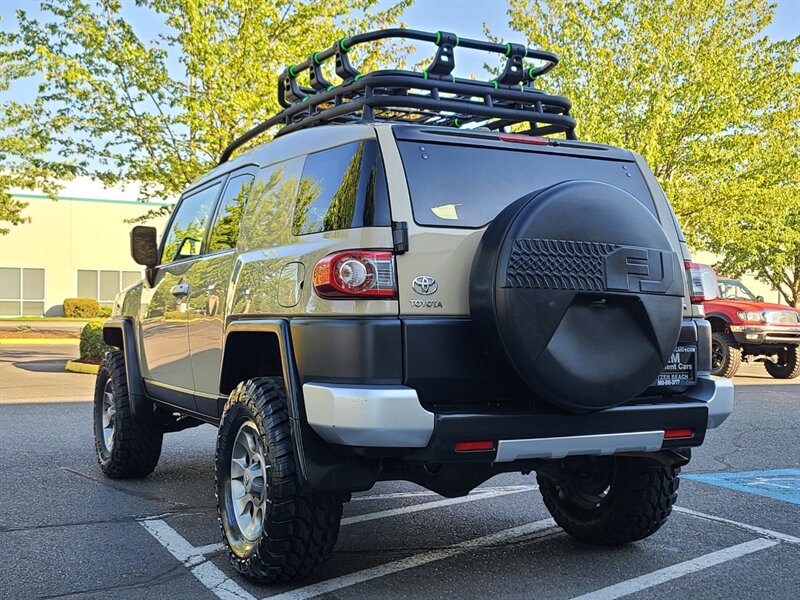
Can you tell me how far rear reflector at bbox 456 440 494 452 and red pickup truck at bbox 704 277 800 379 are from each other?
12755mm

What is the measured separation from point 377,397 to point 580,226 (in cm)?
110

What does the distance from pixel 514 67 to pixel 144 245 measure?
9.10ft

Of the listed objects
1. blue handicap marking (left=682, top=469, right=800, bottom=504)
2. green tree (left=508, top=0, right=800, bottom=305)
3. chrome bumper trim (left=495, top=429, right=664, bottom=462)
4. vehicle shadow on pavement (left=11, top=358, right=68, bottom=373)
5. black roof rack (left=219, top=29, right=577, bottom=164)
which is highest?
green tree (left=508, top=0, right=800, bottom=305)

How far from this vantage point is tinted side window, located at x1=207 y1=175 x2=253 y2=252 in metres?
4.96

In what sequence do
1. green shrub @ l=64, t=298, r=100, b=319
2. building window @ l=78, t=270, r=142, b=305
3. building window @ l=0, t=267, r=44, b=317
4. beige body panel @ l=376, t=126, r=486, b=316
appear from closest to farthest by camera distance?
beige body panel @ l=376, t=126, r=486, b=316 < green shrub @ l=64, t=298, r=100, b=319 < building window @ l=0, t=267, r=44, b=317 < building window @ l=78, t=270, r=142, b=305

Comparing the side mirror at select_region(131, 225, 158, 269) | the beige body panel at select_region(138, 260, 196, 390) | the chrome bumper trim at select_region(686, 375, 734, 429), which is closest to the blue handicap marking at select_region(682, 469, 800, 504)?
the chrome bumper trim at select_region(686, 375, 734, 429)

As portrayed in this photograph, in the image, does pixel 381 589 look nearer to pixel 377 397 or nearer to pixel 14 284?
pixel 377 397

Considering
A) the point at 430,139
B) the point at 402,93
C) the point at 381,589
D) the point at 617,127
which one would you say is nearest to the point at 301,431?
the point at 381,589

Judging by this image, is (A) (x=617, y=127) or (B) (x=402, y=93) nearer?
(B) (x=402, y=93)

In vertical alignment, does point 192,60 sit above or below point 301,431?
above

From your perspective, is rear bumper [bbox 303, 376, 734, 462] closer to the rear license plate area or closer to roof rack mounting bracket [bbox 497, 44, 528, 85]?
the rear license plate area

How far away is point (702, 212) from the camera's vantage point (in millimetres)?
21219

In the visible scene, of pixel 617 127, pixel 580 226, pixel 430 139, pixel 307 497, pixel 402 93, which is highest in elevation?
pixel 617 127

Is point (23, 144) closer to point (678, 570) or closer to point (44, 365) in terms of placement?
point (44, 365)
